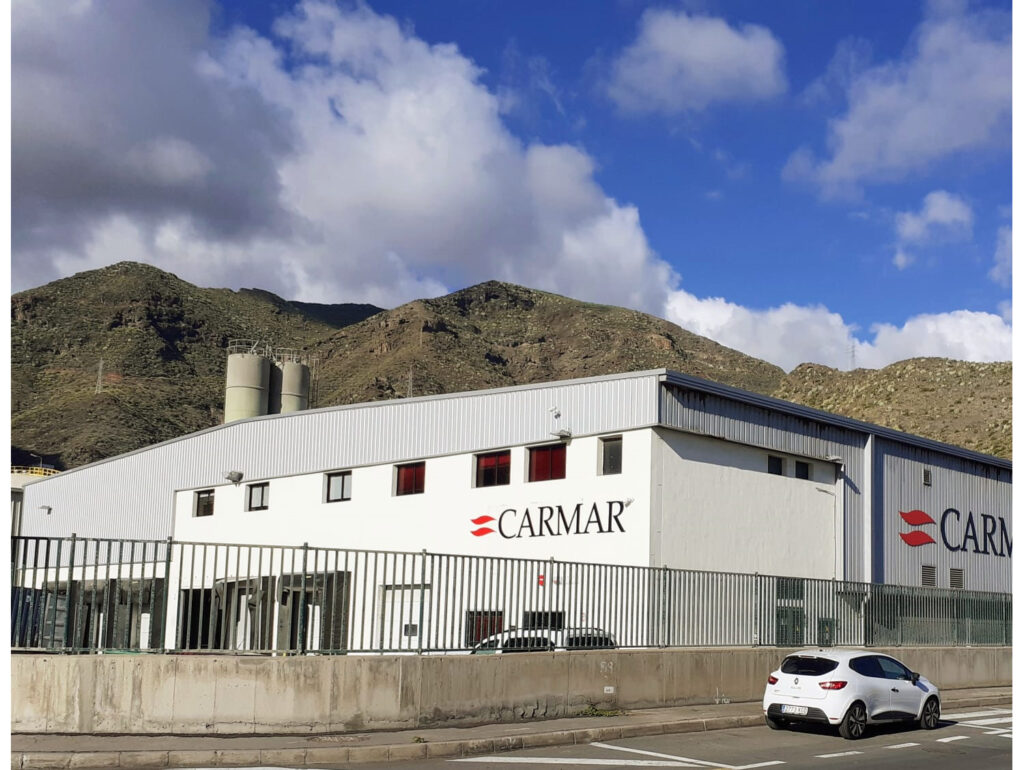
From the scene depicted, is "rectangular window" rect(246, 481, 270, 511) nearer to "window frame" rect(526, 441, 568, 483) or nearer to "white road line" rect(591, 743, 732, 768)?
"window frame" rect(526, 441, 568, 483)

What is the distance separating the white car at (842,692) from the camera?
17.6 m

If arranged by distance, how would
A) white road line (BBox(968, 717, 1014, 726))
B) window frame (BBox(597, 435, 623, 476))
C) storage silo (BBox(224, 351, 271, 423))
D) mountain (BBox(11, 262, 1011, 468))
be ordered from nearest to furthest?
white road line (BBox(968, 717, 1014, 726)) → window frame (BBox(597, 435, 623, 476)) → storage silo (BBox(224, 351, 271, 423)) → mountain (BBox(11, 262, 1011, 468))

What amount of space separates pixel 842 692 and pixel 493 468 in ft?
45.9

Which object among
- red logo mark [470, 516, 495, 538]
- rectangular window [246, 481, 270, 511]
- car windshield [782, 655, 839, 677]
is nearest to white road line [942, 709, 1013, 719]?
car windshield [782, 655, 839, 677]

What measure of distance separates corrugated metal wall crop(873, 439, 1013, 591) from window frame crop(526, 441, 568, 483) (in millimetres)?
9459

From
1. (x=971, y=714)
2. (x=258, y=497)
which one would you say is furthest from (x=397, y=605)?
(x=258, y=497)

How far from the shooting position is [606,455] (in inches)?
1102

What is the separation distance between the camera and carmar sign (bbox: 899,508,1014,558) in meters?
33.4

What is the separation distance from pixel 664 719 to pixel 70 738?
29.7 ft

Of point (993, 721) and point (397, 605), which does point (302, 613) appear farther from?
point (993, 721)

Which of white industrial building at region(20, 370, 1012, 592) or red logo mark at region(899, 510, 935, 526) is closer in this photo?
white industrial building at region(20, 370, 1012, 592)

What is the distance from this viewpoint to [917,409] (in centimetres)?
8538

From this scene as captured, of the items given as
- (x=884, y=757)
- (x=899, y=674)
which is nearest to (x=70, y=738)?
(x=884, y=757)

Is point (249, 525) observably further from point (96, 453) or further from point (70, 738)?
point (96, 453)
